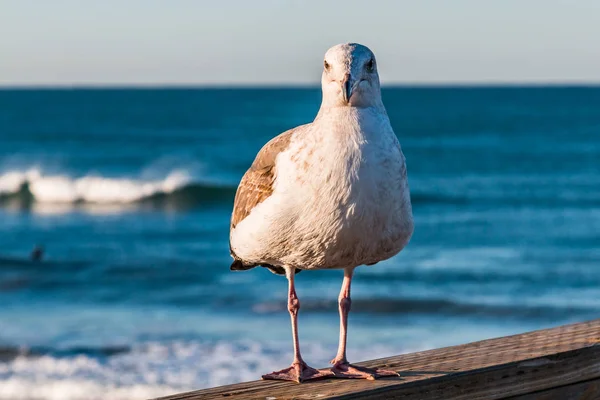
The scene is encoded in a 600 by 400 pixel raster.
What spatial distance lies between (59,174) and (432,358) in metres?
32.2

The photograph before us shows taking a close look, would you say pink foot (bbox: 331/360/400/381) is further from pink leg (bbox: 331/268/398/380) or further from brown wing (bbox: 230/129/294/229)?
brown wing (bbox: 230/129/294/229)

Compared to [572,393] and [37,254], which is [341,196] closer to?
[572,393]

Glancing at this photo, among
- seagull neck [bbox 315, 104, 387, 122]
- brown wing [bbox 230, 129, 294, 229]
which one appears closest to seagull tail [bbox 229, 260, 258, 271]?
brown wing [bbox 230, 129, 294, 229]

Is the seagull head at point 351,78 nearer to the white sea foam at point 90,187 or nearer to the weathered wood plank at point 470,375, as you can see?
the weathered wood plank at point 470,375

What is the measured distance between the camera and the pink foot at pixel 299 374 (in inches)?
114

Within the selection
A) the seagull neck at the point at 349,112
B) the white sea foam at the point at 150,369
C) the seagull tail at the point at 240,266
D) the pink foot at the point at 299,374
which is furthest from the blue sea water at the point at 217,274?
the seagull neck at the point at 349,112

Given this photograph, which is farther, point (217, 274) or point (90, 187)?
point (90, 187)

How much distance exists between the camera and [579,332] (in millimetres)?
3062

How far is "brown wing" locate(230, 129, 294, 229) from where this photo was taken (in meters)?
3.21

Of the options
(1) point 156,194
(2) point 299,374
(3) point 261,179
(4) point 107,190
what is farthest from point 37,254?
(2) point 299,374

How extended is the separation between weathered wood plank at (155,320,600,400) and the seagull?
128mm

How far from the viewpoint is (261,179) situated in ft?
10.8

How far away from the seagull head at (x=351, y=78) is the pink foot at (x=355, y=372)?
774mm

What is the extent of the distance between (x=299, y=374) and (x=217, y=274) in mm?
13248
